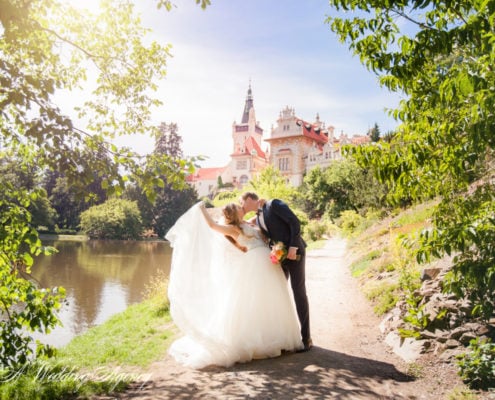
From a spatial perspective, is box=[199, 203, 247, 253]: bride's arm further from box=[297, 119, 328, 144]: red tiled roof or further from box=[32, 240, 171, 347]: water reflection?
box=[297, 119, 328, 144]: red tiled roof

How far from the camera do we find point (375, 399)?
3898mm

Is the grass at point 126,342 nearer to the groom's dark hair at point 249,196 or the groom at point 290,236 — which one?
the groom at point 290,236

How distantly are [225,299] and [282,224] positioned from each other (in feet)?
3.87

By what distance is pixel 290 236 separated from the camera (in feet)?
17.4

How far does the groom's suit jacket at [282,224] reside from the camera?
17.2 ft

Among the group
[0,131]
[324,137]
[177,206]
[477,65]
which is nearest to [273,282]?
[477,65]

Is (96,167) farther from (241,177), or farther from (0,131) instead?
(241,177)

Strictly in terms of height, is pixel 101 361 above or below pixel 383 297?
below

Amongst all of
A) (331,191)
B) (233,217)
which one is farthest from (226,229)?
(331,191)

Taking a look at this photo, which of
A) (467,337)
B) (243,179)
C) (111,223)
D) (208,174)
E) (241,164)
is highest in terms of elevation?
(241,164)

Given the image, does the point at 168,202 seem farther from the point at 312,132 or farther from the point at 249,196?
the point at 249,196

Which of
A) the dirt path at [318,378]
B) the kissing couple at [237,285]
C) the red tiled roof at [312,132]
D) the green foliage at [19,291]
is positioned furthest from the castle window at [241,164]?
the green foliage at [19,291]

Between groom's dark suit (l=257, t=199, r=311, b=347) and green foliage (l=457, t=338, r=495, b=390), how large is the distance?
187 cm

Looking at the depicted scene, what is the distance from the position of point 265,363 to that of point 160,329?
376 cm
